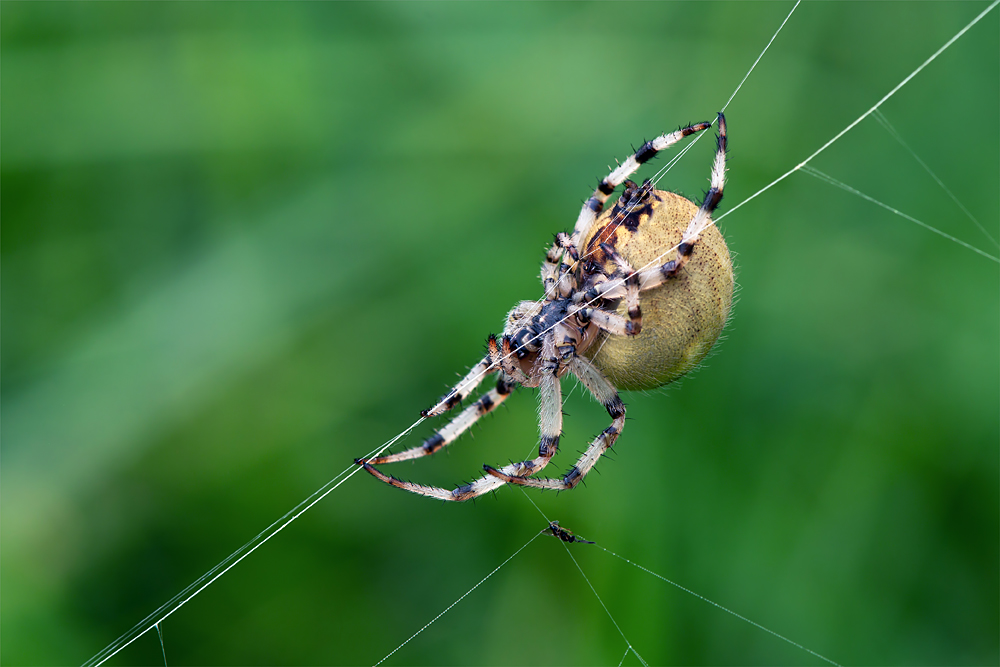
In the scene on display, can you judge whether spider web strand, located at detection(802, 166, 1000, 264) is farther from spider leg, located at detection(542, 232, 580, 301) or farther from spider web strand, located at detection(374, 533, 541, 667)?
spider web strand, located at detection(374, 533, 541, 667)

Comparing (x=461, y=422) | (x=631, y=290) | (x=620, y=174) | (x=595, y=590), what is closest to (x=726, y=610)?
(x=595, y=590)

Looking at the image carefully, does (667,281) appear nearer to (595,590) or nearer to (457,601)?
(595,590)

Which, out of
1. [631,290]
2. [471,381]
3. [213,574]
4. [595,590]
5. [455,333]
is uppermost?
[455,333]

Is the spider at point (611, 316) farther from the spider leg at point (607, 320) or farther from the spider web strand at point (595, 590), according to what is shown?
the spider web strand at point (595, 590)

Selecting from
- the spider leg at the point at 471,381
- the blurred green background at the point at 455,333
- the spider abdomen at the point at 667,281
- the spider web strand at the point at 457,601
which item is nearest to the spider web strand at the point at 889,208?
the blurred green background at the point at 455,333

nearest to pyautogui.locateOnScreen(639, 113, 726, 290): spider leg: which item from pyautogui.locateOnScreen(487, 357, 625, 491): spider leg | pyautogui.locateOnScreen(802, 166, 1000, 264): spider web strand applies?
pyautogui.locateOnScreen(487, 357, 625, 491): spider leg

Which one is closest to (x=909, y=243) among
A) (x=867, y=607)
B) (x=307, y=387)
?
(x=867, y=607)

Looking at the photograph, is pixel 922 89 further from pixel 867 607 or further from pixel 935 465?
pixel 867 607
